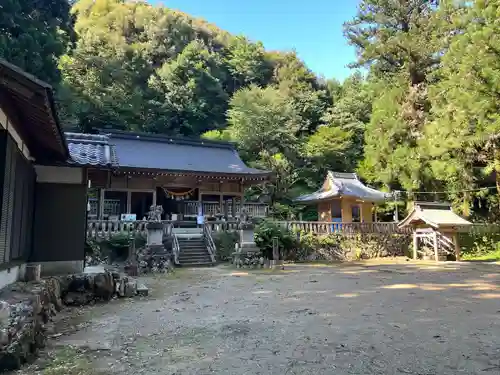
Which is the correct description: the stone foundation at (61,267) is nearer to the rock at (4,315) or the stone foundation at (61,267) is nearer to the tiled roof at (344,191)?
the rock at (4,315)

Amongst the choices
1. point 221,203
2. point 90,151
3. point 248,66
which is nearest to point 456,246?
point 221,203

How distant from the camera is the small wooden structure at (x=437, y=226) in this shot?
17.5m

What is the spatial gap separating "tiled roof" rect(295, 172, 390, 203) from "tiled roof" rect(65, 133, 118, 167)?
14.6 meters

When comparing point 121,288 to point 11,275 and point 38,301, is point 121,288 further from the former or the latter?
point 38,301

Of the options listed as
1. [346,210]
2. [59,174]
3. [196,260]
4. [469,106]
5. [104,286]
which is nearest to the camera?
[104,286]

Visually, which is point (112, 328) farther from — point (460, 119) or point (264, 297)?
point (460, 119)

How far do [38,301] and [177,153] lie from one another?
1903cm

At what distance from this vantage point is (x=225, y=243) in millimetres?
16406

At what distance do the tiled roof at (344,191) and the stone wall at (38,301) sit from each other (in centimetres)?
1563

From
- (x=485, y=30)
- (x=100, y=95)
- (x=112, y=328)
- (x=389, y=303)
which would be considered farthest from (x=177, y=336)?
(x=100, y=95)

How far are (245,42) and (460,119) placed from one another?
30.0m

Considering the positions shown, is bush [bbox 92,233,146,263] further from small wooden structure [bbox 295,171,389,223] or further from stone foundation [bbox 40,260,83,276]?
small wooden structure [bbox 295,171,389,223]

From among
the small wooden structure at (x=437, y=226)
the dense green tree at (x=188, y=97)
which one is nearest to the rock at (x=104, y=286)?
the small wooden structure at (x=437, y=226)

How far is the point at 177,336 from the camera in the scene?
4.89 m
